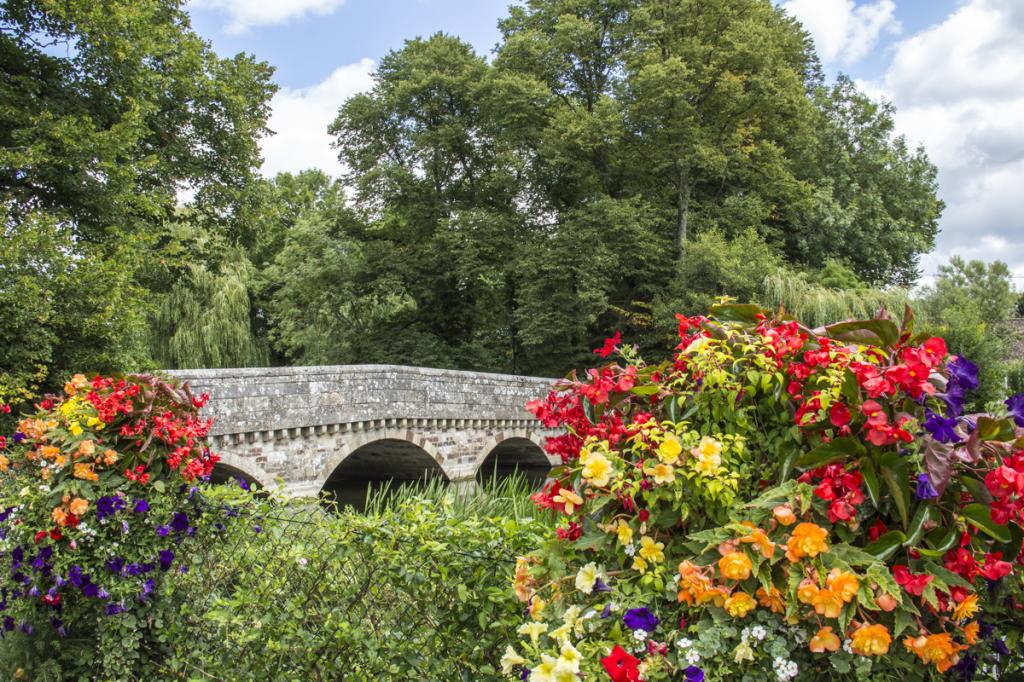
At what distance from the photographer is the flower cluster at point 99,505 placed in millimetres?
3852

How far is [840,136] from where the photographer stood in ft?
87.6

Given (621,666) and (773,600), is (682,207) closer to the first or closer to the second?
(773,600)

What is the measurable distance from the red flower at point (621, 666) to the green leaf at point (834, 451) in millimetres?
653

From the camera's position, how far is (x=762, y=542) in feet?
6.29

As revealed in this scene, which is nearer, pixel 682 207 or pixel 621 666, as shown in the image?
pixel 621 666

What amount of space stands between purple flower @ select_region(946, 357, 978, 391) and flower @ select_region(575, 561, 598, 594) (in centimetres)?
110

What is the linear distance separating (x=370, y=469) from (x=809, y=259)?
15.7 metres

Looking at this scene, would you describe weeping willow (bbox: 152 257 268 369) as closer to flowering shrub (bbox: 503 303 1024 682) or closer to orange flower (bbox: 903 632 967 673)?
flowering shrub (bbox: 503 303 1024 682)

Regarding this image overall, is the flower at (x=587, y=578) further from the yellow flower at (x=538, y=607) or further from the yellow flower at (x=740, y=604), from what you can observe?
the yellow flower at (x=740, y=604)

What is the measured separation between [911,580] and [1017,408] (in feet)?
2.19

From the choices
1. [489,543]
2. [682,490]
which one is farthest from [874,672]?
[489,543]

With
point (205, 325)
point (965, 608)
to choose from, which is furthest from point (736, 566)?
point (205, 325)

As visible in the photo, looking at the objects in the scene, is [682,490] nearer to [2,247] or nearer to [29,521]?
[29,521]

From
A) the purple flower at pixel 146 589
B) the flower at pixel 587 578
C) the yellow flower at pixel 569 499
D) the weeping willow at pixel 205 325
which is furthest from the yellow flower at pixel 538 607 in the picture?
the weeping willow at pixel 205 325
